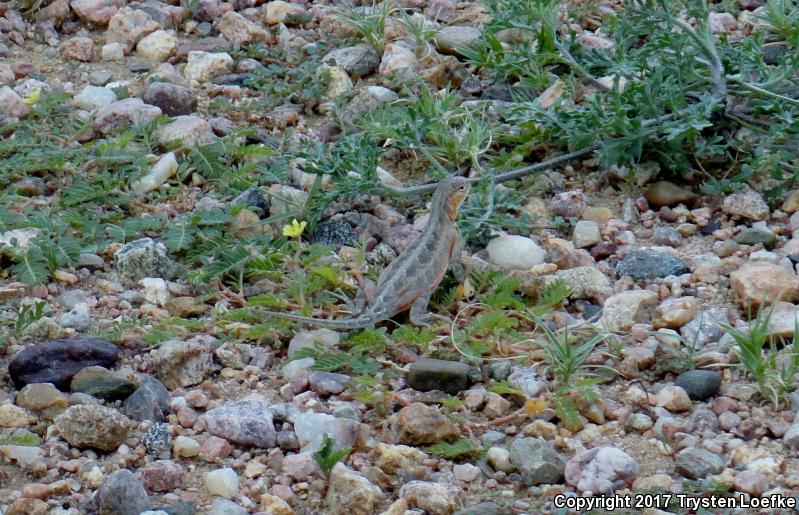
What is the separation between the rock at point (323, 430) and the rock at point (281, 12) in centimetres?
460

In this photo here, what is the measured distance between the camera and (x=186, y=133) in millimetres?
7094

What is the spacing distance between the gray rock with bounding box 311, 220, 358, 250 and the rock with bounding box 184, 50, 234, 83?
2.16 metres

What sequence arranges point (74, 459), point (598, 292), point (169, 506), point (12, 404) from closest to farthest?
point (169, 506)
point (74, 459)
point (12, 404)
point (598, 292)

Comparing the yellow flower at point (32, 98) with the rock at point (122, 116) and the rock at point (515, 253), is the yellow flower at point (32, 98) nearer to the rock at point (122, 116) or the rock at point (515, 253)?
the rock at point (122, 116)

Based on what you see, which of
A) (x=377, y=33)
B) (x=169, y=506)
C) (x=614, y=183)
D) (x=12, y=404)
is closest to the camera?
(x=169, y=506)

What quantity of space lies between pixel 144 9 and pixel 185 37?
1.27ft

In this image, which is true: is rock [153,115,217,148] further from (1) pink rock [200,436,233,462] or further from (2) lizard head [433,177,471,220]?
(1) pink rock [200,436,233,462]

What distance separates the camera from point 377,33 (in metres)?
8.10

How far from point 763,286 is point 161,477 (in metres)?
2.73

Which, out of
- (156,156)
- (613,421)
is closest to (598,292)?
(613,421)

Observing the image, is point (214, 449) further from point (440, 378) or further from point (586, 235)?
point (586, 235)

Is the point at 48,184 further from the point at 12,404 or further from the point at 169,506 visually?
the point at 169,506

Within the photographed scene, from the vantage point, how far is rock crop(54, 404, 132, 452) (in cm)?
436

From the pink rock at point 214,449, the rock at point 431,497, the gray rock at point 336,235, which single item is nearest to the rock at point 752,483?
the rock at point 431,497
